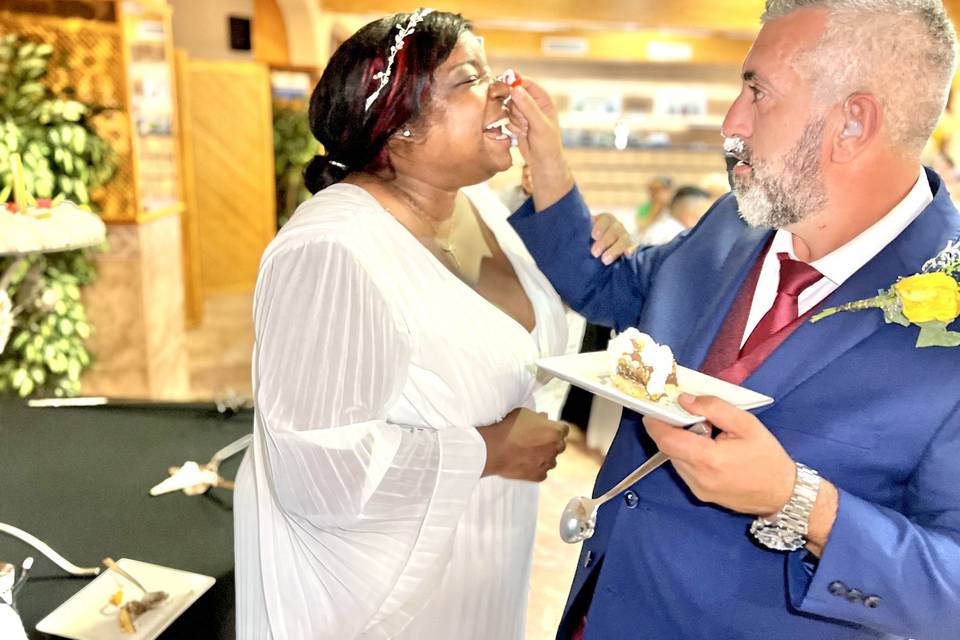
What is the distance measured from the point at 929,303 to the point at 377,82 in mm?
961

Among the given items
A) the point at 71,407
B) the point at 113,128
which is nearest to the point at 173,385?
the point at 113,128

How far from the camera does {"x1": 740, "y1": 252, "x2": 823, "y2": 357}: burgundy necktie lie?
4.05ft

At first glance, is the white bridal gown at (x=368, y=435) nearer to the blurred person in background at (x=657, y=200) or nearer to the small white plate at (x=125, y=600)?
the small white plate at (x=125, y=600)

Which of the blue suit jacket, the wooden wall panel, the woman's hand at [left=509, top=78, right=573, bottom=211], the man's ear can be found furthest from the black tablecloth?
the wooden wall panel

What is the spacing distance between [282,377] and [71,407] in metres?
1.48

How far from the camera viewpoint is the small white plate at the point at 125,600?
135cm

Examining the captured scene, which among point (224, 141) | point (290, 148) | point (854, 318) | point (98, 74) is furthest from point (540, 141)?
point (290, 148)

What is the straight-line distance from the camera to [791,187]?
47.2 inches

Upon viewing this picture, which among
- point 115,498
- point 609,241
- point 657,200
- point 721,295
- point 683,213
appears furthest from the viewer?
point 657,200

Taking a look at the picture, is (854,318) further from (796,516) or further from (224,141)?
(224,141)

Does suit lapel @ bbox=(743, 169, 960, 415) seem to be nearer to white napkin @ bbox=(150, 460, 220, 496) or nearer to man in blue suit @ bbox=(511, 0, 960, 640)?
man in blue suit @ bbox=(511, 0, 960, 640)

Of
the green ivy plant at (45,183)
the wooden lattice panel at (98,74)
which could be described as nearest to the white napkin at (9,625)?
the green ivy plant at (45,183)

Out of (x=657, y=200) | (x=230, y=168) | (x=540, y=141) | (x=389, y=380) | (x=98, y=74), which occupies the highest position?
(x=98, y=74)

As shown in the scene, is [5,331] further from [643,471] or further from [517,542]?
[643,471]
